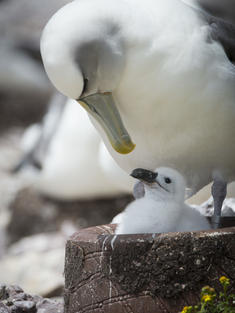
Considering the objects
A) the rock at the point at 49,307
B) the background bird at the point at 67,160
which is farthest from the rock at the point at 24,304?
the background bird at the point at 67,160

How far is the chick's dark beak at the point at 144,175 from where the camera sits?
88.5 inches

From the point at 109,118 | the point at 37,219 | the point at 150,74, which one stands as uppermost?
the point at 150,74

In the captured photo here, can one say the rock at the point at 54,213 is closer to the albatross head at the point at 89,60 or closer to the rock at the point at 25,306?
the rock at the point at 25,306

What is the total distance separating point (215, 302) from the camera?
6.74 ft

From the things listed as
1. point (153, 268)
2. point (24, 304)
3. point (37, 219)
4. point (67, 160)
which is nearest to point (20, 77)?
point (37, 219)

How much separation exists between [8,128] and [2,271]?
12.0 feet

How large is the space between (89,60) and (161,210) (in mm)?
586

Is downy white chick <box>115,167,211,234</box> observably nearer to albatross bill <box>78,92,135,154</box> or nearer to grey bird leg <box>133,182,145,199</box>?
albatross bill <box>78,92,135,154</box>

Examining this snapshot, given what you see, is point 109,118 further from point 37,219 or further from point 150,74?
point 37,219

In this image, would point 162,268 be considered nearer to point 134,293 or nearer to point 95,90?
point 134,293

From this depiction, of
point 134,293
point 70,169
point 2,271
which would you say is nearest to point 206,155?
point 134,293

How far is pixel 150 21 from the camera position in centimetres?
225

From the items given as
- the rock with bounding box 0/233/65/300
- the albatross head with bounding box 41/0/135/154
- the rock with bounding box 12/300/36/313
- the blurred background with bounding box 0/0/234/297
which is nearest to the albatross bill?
the albatross head with bounding box 41/0/135/154

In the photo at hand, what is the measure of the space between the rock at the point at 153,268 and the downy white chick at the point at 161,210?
200 mm
